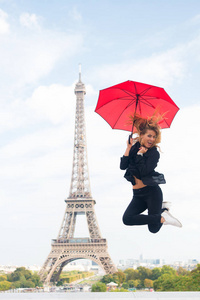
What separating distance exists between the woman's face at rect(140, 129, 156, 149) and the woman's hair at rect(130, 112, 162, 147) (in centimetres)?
4

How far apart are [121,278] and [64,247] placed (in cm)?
976

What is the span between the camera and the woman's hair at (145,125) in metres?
5.21

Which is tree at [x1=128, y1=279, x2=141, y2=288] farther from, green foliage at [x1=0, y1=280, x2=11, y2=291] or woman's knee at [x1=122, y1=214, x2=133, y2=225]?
woman's knee at [x1=122, y1=214, x2=133, y2=225]

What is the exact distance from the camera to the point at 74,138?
40.0m

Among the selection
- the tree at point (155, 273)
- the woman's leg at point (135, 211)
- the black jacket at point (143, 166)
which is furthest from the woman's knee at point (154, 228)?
the tree at point (155, 273)

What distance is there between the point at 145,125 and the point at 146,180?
81cm

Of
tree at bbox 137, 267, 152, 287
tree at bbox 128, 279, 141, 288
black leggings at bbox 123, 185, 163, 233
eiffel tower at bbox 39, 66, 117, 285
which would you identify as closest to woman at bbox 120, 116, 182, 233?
black leggings at bbox 123, 185, 163, 233

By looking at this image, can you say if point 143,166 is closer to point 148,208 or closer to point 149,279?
point 148,208

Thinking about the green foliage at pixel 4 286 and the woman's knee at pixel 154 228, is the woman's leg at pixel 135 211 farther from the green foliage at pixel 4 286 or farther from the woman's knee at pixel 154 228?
the green foliage at pixel 4 286

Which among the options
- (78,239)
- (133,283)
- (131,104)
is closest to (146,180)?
(131,104)

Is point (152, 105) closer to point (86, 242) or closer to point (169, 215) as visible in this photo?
point (169, 215)

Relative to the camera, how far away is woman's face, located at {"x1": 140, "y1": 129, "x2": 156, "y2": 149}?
5.17 meters

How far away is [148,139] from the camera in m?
5.16
